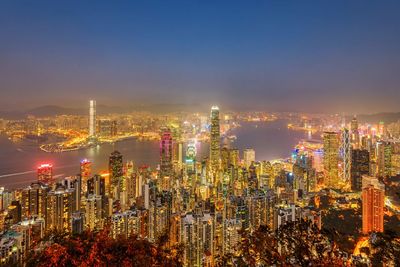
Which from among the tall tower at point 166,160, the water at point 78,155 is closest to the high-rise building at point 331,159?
the water at point 78,155

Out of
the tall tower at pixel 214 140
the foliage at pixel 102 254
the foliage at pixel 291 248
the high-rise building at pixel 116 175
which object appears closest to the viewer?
the foliage at pixel 291 248

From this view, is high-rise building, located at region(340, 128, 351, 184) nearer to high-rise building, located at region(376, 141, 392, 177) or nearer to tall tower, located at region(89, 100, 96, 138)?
high-rise building, located at region(376, 141, 392, 177)

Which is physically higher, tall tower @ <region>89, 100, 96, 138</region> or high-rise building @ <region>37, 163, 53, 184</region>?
tall tower @ <region>89, 100, 96, 138</region>

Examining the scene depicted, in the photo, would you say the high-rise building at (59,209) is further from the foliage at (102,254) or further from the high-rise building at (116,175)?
the foliage at (102,254)

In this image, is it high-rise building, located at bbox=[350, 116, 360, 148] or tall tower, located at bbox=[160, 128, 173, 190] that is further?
high-rise building, located at bbox=[350, 116, 360, 148]

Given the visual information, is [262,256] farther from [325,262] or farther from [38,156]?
[38,156]

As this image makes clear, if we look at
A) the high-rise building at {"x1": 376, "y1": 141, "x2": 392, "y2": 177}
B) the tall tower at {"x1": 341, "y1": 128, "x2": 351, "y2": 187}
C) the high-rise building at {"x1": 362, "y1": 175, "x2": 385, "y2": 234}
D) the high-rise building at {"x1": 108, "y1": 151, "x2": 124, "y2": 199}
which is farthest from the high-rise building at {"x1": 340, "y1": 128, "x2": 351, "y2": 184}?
the high-rise building at {"x1": 108, "y1": 151, "x2": 124, "y2": 199}

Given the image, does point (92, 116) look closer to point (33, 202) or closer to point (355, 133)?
point (33, 202)
